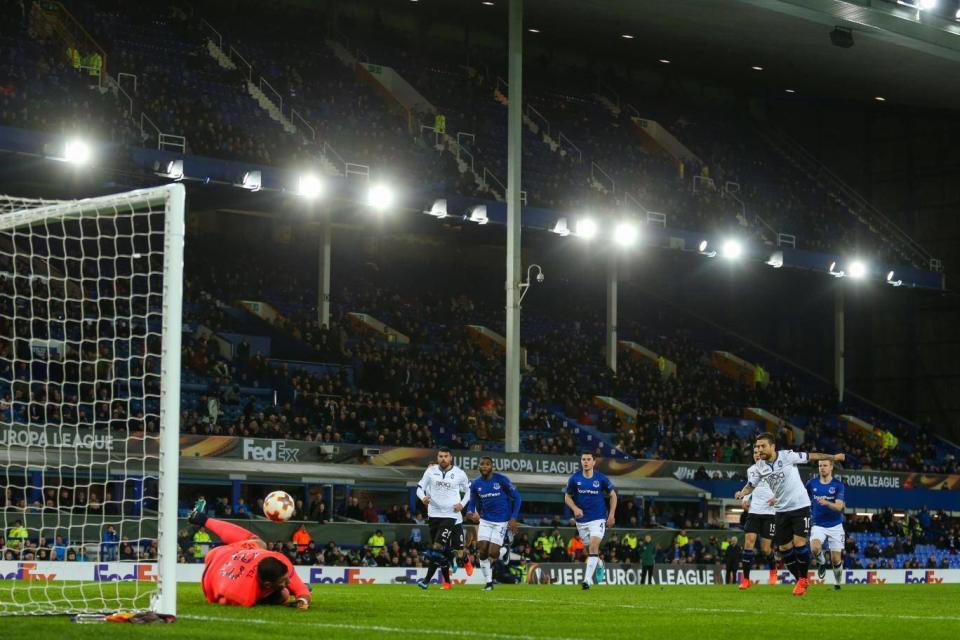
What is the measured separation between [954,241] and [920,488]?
14079 mm

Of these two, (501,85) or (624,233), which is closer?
(624,233)

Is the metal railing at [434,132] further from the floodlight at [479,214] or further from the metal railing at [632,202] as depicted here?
the metal railing at [632,202]

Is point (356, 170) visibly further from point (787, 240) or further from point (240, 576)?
point (240, 576)

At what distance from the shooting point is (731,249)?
45344 millimetres

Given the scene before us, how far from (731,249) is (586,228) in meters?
5.95

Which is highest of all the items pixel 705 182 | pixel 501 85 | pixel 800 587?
pixel 501 85

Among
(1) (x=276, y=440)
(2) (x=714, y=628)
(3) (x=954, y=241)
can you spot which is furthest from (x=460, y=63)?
(2) (x=714, y=628)

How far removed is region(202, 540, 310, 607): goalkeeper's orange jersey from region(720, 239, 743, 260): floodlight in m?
34.7

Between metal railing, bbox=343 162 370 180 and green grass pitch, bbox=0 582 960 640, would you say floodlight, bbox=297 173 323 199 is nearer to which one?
metal railing, bbox=343 162 370 180

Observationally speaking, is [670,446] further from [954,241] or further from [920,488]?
[954,241]

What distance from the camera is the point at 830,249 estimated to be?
50.2 metres

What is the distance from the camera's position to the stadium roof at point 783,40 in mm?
41656

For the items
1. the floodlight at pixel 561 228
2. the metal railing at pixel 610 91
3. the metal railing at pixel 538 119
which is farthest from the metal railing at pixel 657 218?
the metal railing at pixel 610 91

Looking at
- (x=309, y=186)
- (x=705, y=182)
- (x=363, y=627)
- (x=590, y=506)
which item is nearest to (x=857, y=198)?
(x=705, y=182)
